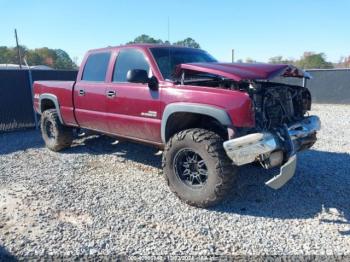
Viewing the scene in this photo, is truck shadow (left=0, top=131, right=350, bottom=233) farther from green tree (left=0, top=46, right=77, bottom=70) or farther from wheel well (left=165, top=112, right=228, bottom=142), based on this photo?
green tree (left=0, top=46, right=77, bottom=70)

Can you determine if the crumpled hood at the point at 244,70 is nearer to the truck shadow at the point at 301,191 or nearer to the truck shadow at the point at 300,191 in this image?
the truck shadow at the point at 300,191

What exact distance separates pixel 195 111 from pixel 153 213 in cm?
128

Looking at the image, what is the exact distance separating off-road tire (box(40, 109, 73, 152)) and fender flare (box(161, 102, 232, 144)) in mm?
2979

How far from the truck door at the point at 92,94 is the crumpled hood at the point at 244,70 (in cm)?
164

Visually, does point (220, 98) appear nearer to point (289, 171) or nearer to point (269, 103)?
point (269, 103)

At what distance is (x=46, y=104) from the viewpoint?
712 centimetres

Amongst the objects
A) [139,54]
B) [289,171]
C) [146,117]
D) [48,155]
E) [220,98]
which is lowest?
[48,155]

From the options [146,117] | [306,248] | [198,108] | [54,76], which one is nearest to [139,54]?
[146,117]

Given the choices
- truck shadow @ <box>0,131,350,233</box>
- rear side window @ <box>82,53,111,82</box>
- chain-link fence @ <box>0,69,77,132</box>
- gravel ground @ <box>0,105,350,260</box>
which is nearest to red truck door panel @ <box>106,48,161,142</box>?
rear side window @ <box>82,53,111,82</box>

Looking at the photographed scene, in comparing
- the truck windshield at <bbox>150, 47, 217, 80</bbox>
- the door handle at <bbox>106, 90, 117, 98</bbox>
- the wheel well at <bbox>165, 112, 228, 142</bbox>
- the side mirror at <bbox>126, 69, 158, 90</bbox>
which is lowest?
the wheel well at <bbox>165, 112, 228, 142</bbox>

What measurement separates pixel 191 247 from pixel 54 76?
8511 mm

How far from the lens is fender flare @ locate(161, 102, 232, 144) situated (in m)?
3.74

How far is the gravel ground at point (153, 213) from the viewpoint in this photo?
325 centimetres

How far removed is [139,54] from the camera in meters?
4.91
